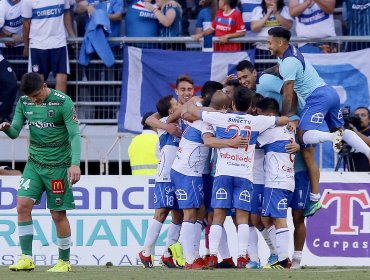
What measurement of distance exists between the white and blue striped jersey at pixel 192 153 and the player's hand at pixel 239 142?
1.80 ft

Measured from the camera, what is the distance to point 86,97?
19.6 meters

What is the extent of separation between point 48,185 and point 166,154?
1828mm

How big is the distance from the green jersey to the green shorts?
0.07 meters

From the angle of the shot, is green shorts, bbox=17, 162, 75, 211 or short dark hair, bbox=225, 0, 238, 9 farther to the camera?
short dark hair, bbox=225, 0, 238, 9

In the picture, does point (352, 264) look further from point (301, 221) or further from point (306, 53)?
point (306, 53)

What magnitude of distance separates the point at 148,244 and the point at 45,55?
5.04m

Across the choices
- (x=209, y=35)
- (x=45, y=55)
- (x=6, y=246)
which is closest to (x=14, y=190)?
(x=6, y=246)

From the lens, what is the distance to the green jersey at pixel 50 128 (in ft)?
44.6

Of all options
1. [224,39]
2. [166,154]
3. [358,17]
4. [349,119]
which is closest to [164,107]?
[166,154]

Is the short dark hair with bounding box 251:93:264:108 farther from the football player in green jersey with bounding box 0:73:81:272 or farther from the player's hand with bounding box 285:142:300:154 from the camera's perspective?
the football player in green jersey with bounding box 0:73:81:272

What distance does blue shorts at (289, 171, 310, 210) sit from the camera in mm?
14672

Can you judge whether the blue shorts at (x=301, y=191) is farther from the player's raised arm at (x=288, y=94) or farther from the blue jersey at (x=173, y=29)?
the blue jersey at (x=173, y=29)

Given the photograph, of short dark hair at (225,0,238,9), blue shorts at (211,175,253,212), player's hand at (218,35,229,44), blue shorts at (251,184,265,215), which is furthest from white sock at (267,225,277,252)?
short dark hair at (225,0,238,9)

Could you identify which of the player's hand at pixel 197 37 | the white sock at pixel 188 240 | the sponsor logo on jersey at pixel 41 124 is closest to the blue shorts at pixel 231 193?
the white sock at pixel 188 240
